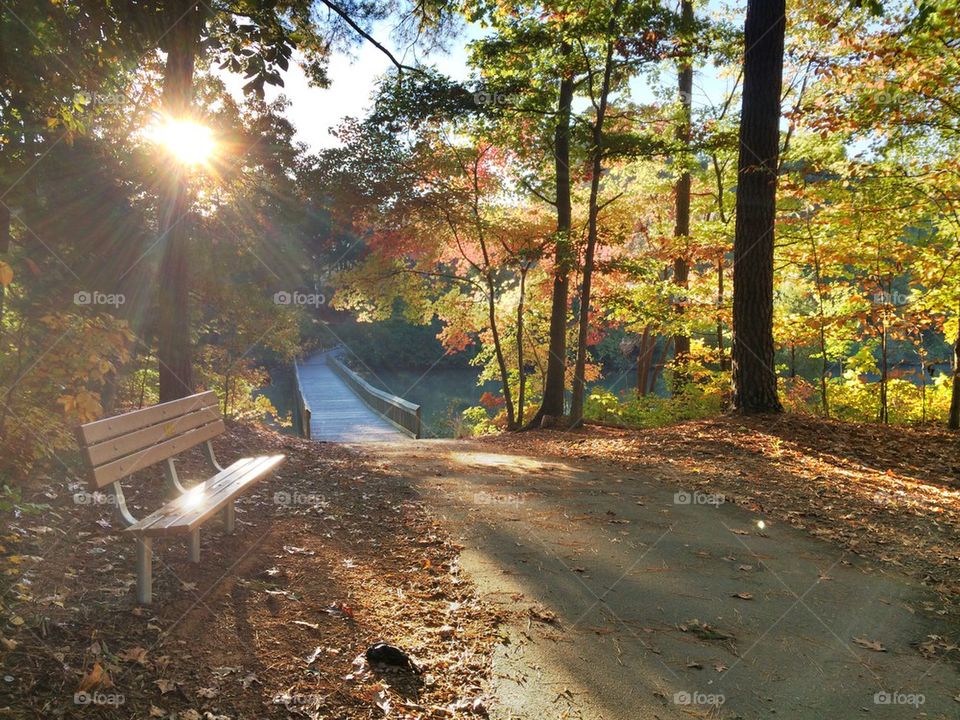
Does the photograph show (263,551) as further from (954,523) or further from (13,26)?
(954,523)

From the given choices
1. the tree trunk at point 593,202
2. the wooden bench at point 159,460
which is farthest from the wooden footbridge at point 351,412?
the wooden bench at point 159,460

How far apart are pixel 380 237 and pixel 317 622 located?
10318mm

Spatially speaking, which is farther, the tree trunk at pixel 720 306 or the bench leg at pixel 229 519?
the tree trunk at pixel 720 306

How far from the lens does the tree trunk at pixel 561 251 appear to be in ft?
33.8

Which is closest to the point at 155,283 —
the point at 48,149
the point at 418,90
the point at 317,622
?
the point at 48,149

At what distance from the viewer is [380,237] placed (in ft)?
41.3
